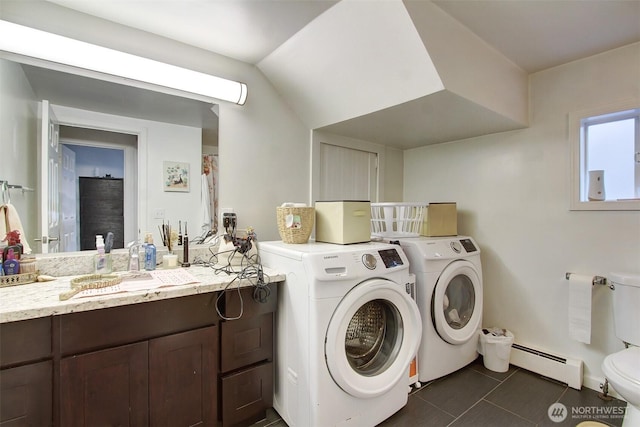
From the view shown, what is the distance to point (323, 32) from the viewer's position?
1.66 m

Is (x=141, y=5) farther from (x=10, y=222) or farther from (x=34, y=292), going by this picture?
(x=34, y=292)

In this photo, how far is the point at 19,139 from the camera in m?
1.46

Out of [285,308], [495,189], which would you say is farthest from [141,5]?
[495,189]

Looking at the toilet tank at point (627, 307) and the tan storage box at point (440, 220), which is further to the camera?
the tan storage box at point (440, 220)

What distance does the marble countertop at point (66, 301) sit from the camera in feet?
3.30

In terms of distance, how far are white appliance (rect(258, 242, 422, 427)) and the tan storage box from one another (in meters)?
0.63

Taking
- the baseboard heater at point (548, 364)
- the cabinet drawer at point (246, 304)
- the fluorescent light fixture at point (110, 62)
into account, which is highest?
the fluorescent light fixture at point (110, 62)

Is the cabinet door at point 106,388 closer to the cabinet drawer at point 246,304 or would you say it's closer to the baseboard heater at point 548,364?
the cabinet drawer at point 246,304

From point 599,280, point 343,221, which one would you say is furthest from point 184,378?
point 599,280

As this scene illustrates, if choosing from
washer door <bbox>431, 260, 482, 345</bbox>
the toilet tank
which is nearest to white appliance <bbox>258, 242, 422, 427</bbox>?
washer door <bbox>431, 260, 482, 345</bbox>

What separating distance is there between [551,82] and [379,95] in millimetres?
1354

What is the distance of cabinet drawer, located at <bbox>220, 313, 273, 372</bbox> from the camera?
4.79 feet

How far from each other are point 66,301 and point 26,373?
0.26 m

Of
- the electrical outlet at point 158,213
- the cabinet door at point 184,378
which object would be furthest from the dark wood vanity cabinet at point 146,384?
the electrical outlet at point 158,213
